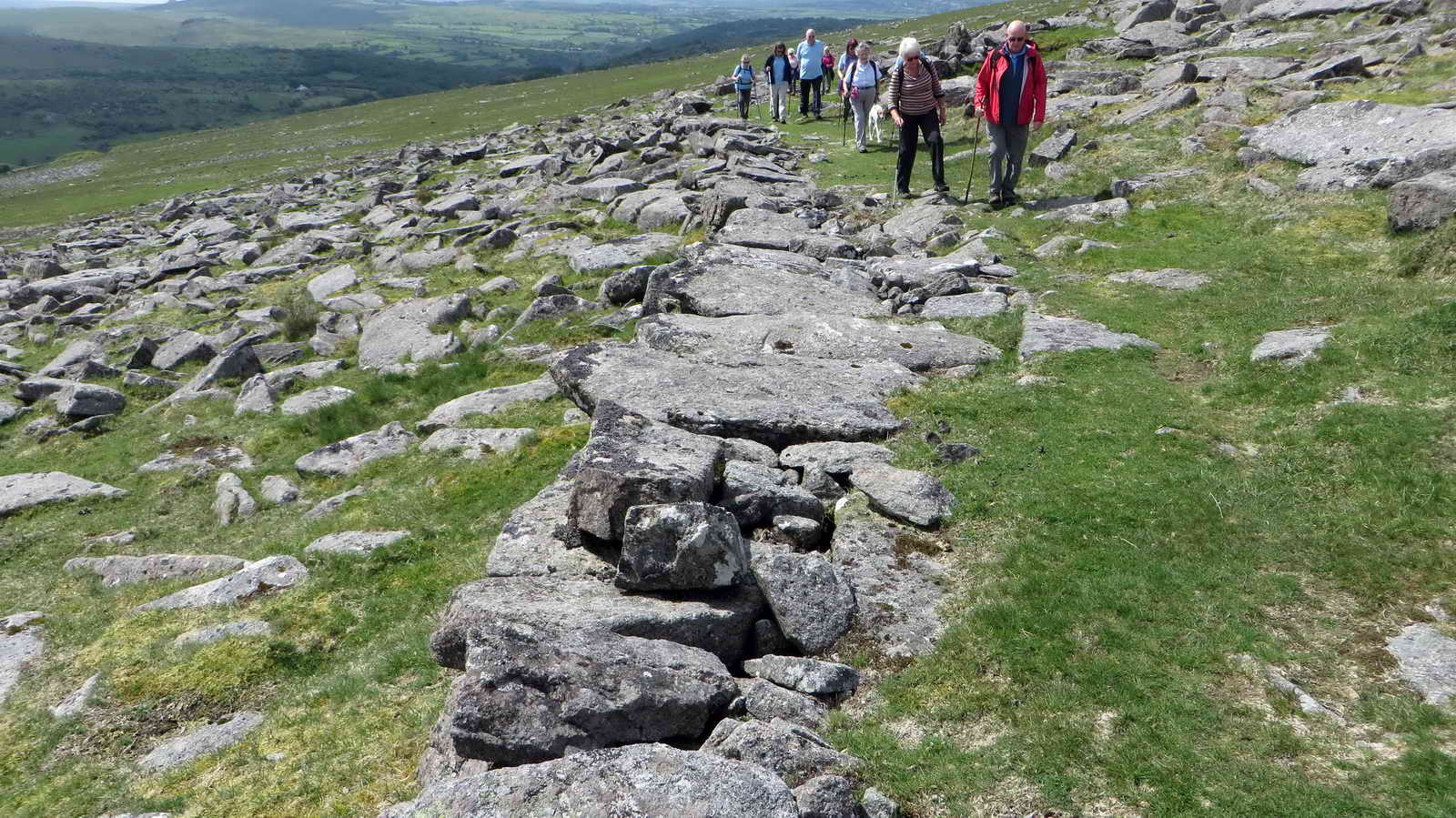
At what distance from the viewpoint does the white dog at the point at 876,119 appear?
4156 cm

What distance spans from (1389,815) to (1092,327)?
12160 millimetres

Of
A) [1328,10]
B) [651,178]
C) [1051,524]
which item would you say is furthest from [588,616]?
[1328,10]

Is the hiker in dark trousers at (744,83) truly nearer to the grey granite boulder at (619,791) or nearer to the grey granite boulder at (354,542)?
the grey granite boulder at (354,542)

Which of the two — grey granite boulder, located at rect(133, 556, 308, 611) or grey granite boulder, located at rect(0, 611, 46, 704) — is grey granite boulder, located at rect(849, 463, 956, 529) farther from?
grey granite boulder, located at rect(0, 611, 46, 704)

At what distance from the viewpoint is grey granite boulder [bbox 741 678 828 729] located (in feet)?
29.5

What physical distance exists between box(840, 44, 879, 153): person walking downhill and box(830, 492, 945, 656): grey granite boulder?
2908 cm

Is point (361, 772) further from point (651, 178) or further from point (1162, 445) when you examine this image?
point (651, 178)

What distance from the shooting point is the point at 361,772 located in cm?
951

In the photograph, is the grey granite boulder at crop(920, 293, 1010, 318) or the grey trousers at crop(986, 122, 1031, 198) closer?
the grey granite boulder at crop(920, 293, 1010, 318)

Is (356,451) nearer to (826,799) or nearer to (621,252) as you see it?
(621,252)

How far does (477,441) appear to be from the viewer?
1861 cm

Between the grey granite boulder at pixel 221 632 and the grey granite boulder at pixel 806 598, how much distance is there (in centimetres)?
738

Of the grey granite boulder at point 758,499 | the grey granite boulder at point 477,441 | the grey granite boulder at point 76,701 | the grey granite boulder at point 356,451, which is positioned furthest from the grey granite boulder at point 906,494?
the grey granite boulder at point 356,451

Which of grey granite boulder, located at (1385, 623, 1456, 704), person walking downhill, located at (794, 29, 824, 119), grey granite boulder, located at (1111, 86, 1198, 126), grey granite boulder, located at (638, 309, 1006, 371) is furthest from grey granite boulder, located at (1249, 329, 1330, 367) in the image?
person walking downhill, located at (794, 29, 824, 119)
